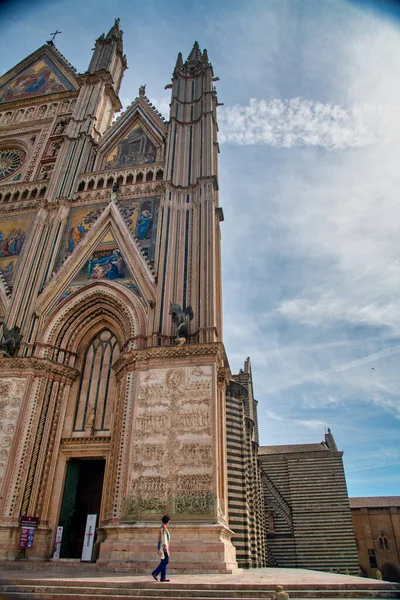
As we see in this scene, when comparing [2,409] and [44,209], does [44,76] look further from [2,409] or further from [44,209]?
[2,409]

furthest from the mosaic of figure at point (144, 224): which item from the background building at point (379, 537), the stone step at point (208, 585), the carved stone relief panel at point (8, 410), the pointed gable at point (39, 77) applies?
the background building at point (379, 537)

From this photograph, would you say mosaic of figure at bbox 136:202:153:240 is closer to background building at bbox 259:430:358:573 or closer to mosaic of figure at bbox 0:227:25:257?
mosaic of figure at bbox 0:227:25:257

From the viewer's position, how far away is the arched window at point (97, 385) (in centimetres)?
1423

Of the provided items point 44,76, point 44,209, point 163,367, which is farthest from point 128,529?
point 44,76

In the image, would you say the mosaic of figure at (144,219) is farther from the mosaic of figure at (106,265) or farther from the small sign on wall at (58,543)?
the small sign on wall at (58,543)

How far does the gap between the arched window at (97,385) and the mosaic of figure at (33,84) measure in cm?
1718

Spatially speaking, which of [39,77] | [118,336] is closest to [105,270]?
[118,336]

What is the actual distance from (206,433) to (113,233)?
9.25 metres

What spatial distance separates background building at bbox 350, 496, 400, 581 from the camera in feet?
133

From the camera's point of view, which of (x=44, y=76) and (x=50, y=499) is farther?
(x=44, y=76)

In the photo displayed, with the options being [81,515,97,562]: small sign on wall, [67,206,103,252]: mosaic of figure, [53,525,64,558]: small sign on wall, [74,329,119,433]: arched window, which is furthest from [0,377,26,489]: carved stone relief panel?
[67,206,103,252]: mosaic of figure

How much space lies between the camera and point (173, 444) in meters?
11.6

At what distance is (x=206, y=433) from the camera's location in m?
11.5

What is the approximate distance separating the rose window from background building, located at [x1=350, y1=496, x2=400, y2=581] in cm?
4354
